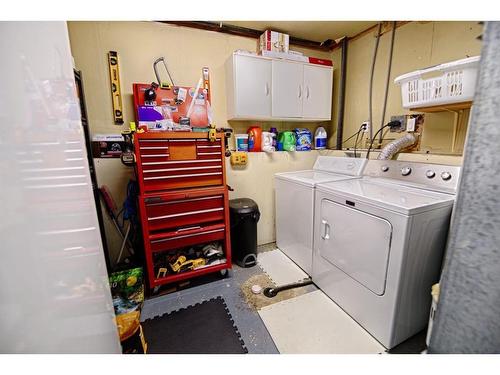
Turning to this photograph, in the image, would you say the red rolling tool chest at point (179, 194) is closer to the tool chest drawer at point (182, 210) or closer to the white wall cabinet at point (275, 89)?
the tool chest drawer at point (182, 210)

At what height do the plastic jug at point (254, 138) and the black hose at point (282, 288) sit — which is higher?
the plastic jug at point (254, 138)

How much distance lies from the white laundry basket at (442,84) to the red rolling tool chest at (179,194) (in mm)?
1573

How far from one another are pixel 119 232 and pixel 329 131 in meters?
2.93

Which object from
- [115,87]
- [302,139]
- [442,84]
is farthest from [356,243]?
[115,87]

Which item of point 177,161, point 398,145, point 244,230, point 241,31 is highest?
point 241,31

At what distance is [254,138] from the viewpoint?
2596 millimetres

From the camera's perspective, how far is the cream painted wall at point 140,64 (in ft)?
6.56

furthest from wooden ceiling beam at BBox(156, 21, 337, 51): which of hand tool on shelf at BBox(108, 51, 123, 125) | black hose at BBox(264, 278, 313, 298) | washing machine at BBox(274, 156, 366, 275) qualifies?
black hose at BBox(264, 278, 313, 298)

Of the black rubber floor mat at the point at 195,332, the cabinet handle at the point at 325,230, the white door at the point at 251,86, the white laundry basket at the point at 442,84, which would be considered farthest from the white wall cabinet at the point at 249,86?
the black rubber floor mat at the point at 195,332

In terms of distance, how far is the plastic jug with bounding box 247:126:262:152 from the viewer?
102 inches

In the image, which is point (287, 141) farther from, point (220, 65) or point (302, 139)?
point (220, 65)

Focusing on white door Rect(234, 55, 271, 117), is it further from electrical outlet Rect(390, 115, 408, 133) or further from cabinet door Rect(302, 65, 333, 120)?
electrical outlet Rect(390, 115, 408, 133)

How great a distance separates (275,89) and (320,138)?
3.17ft

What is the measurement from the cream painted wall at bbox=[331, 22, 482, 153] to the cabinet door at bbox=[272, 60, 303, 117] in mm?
738
